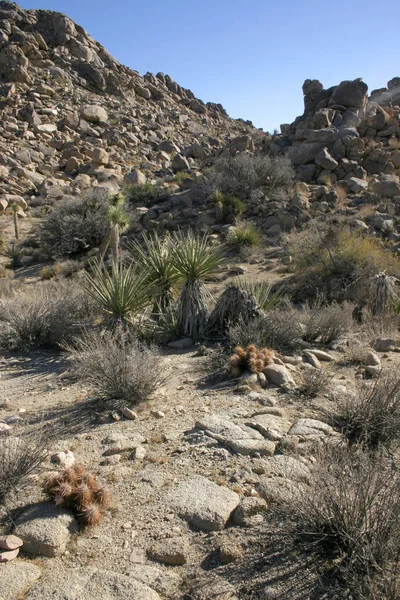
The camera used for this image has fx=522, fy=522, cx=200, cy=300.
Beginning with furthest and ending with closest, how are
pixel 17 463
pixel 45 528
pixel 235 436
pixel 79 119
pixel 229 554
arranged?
pixel 79 119, pixel 235 436, pixel 17 463, pixel 45 528, pixel 229 554

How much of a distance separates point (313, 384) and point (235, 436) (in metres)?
1.62

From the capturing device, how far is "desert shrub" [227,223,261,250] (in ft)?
56.8

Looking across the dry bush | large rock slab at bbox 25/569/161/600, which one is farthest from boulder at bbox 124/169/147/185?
large rock slab at bbox 25/569/161/600

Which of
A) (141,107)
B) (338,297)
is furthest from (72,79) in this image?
(338,297)

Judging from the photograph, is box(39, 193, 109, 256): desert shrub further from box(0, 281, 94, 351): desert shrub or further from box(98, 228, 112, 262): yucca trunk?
box(0, 281, 94, 351): desert shrub

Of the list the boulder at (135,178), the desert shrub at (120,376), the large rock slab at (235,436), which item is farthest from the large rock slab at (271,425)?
the boulder at (135,178)

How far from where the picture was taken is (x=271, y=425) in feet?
17.5

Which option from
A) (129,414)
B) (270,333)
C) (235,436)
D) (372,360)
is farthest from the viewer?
(270,333)

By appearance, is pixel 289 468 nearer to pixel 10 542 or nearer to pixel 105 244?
pixel 10 542

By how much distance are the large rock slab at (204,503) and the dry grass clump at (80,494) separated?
54 cm

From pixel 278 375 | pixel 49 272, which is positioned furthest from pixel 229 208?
pixel 278 375

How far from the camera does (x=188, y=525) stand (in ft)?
12.3

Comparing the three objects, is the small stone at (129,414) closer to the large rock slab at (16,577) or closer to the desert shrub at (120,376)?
the desert shrub at (120,376)

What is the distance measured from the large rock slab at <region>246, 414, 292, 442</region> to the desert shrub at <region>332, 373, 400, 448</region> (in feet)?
1.72
